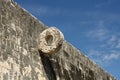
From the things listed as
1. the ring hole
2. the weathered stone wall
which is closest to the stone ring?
the ring hole

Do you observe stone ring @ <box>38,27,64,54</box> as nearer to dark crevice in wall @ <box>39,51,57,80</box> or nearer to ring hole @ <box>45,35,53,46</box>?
ring hole @ <box>45,35,53,46</box>

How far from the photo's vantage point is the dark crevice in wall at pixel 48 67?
820 cm

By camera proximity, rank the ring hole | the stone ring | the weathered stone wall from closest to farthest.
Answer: the weathered stone wall, the stone ring, the ring hole

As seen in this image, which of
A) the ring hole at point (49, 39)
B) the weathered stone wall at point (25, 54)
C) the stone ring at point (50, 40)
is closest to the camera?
the weathered stone wall at point (25, 54)

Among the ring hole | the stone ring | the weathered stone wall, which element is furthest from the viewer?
the ring hole

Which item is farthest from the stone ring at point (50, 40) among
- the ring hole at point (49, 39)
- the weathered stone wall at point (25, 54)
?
A: the weathered stone wall at point (25, 54)

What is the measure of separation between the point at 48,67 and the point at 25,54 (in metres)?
0.97

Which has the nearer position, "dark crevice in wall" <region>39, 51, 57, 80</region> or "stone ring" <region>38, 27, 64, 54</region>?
"stone ring" <region>38, 27, 64, 54</region>

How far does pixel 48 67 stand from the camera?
838 cm

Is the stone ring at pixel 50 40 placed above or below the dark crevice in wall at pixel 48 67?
above

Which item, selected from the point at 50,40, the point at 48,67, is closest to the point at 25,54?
the point at 50,40

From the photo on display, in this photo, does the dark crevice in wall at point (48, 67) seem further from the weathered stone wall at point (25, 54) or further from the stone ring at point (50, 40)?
the stone ring at point (50, 40)

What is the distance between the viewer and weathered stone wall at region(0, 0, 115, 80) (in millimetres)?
6980

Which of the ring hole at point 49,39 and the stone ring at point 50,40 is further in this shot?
the ring hole at point 49,39
